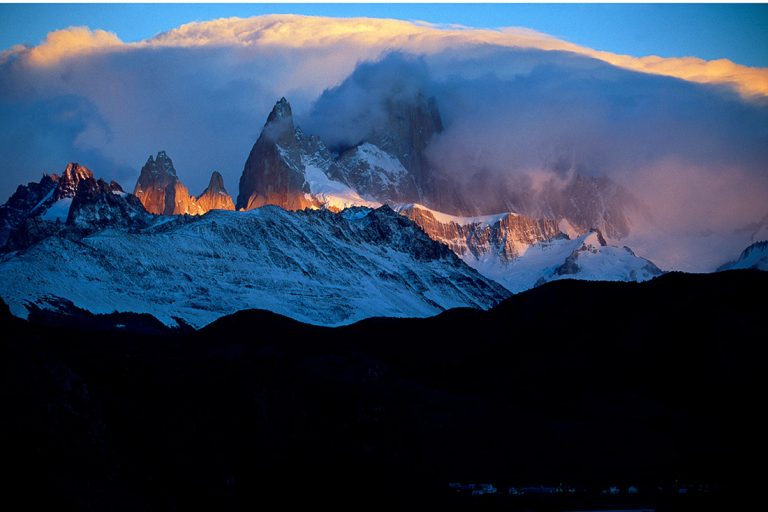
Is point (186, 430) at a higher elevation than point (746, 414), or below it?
higher

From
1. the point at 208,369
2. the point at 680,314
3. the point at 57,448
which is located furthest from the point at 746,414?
the point at 57,448

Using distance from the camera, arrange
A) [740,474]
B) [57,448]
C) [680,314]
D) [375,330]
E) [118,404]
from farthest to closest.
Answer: [375,330] < [680,314] < [740,474] < [118,404] < [57,448]

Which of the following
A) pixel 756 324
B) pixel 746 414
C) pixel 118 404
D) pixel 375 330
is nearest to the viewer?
pixel 118 404

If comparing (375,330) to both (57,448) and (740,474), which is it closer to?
(740,474)

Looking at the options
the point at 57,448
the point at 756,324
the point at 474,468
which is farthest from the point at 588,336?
the point at 57,448

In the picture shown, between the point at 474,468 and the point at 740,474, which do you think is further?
the point at 474,468

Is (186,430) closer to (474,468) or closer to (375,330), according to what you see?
(474,468)
